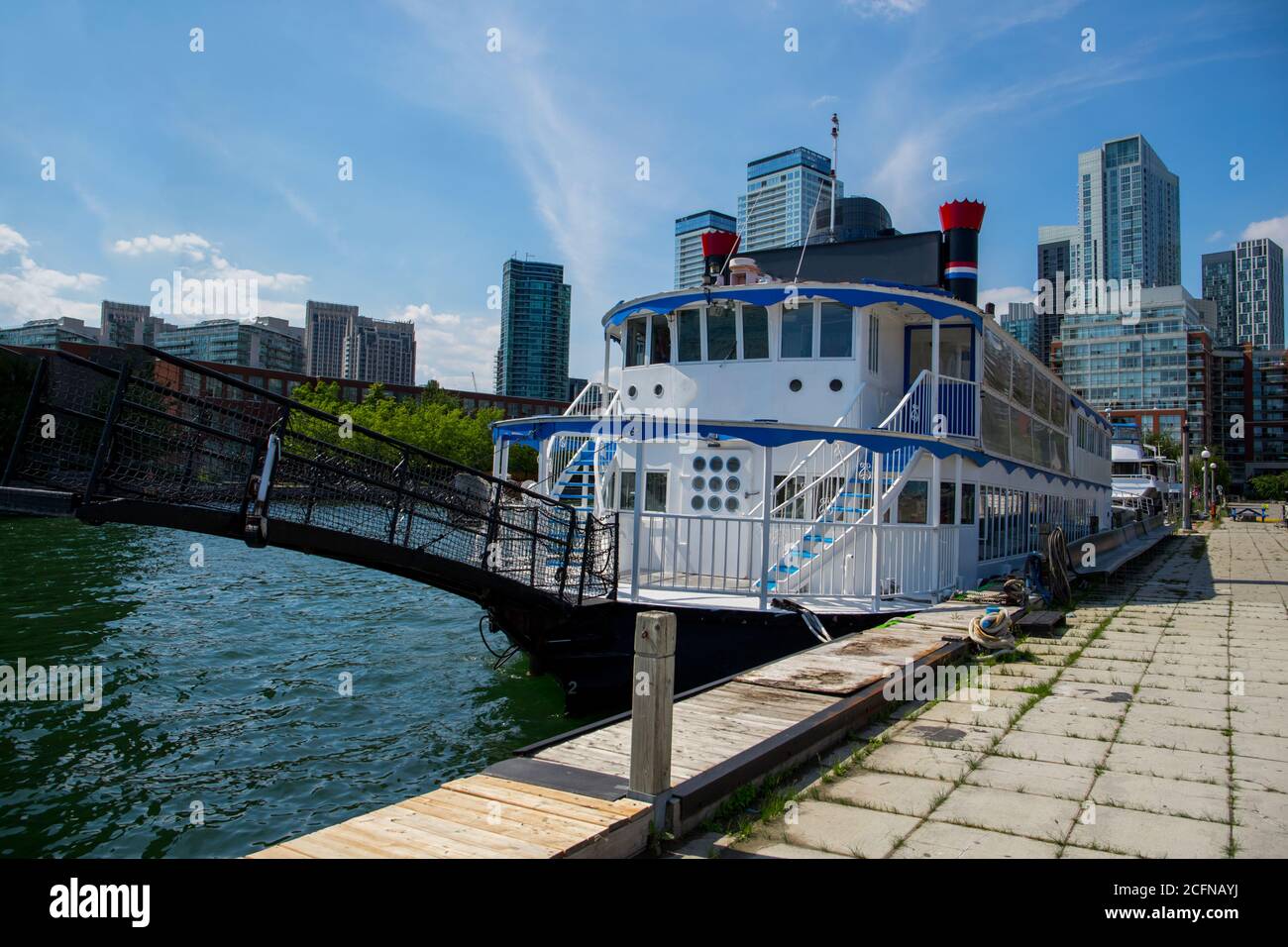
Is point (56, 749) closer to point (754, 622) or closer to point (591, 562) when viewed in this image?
point (591, 562)

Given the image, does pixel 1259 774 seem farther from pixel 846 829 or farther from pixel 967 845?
pixel 846 829

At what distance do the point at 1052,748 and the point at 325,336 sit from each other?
576 ft

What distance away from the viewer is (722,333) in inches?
552

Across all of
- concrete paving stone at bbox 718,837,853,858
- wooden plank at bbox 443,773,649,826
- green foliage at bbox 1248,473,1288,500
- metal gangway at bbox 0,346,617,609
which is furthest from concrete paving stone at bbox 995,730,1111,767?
green foliage at bbox 1248,473,1288,500

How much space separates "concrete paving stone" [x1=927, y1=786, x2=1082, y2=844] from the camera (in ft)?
15.6

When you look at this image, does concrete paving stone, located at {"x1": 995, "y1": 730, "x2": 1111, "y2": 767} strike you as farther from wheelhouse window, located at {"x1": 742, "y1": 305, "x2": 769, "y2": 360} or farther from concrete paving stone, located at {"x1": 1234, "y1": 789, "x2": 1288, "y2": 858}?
wheelhouse window, located at {"x1": 742, "y1": 305, "x2": 769, "y2": 360}

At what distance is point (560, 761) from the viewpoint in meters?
5.21

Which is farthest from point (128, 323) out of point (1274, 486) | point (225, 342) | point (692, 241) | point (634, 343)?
point (1274, 486)

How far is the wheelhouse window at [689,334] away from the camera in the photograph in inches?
559

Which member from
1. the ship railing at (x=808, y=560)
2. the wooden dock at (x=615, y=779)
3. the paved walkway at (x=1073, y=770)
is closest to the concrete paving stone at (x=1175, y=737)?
the paved walkway at (x=1073, y=770)

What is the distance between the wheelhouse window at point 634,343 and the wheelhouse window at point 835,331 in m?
3.26
